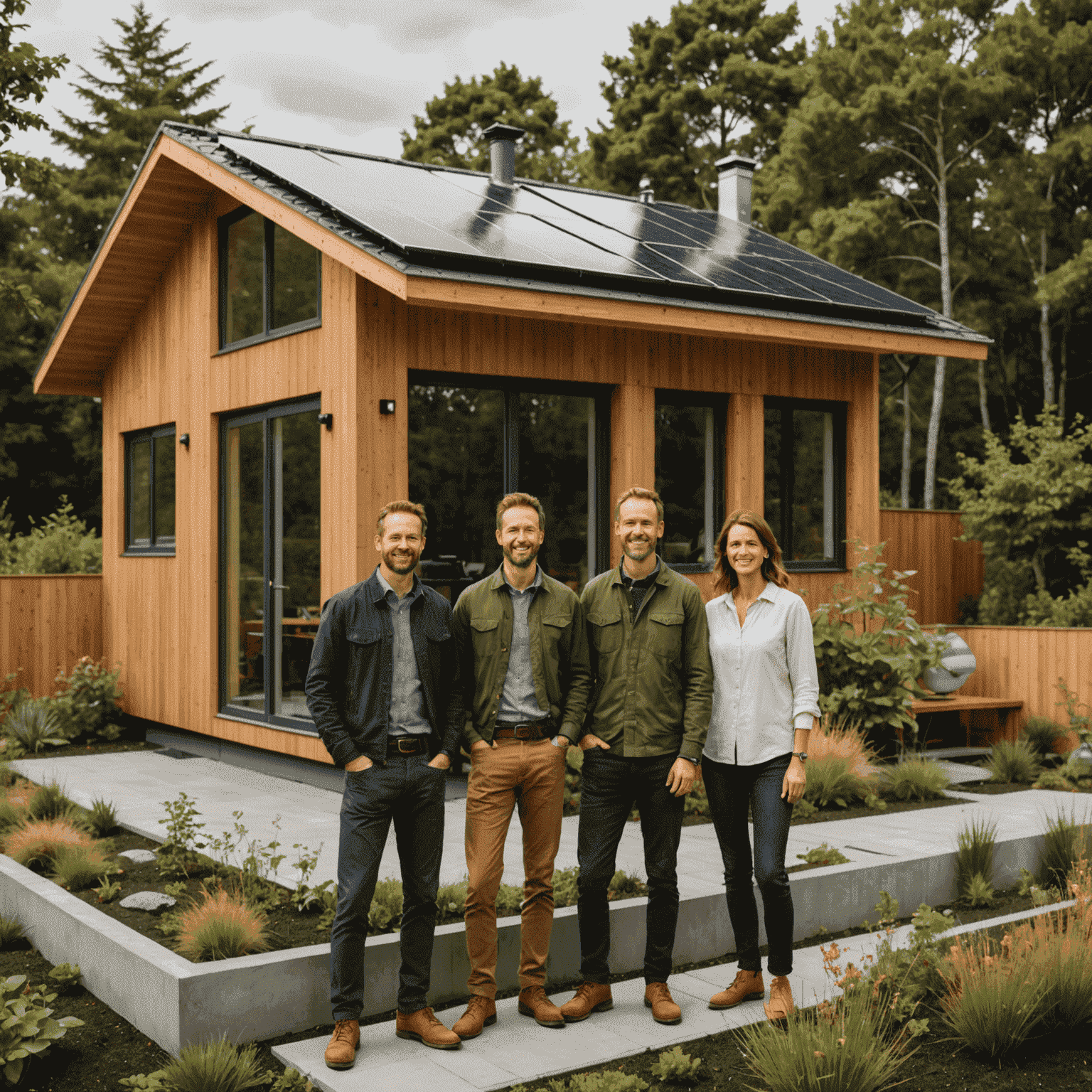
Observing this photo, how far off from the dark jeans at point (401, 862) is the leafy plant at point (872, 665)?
18.5ft

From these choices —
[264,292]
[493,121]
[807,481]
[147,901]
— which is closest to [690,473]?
[807,481]

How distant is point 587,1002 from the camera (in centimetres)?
462

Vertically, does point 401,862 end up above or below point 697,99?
below

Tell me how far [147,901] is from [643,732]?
252 centimetres

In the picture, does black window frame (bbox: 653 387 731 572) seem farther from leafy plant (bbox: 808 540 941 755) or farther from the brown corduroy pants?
the brown corduroy pants

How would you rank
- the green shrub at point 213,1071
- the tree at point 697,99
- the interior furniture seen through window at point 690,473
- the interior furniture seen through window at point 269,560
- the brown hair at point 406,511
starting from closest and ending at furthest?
the green shrub at point 213,1071
the brown hair at point 406,511
the interior furniture seen through window at point 269,560
the interior furniture seen through window at point 690,473
the tree at point 697,99

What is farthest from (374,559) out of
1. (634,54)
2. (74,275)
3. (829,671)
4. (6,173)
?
(634,54)

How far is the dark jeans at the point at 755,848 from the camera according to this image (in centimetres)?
451

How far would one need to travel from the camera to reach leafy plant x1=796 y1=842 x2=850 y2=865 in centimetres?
629

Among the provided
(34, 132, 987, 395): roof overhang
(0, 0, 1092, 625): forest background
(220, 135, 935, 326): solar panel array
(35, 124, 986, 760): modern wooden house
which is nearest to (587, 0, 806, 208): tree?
(0, 0, 1092, 625): forest background

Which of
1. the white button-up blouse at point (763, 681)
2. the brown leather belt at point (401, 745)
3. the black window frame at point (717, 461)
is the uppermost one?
the black window frame at point (717, 461)

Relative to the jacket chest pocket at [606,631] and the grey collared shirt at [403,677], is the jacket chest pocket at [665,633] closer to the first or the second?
the jacket chest pocket at [606,631]

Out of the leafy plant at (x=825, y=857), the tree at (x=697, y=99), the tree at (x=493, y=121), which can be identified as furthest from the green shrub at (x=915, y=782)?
the tree at (x=493, y=121)

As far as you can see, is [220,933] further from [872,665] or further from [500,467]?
[872,665]
